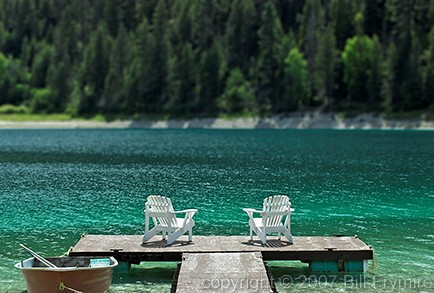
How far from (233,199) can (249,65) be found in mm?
110693

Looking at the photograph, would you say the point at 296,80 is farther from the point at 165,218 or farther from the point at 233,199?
the point at 165,218

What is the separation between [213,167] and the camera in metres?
49.1

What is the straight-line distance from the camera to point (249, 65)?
14038 centimetres

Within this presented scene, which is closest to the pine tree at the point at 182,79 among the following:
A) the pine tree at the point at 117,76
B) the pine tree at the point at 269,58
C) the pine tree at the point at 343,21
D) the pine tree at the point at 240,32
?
the pine tree at the point at 240,32

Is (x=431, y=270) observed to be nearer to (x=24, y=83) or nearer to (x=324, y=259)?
(x=324, y=259)

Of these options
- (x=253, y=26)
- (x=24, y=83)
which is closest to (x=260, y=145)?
(x=253, y=26)

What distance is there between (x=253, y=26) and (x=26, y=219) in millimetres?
121945

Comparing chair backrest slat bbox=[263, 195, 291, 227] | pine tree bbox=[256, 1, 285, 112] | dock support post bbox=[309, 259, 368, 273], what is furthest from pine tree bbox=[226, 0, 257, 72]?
dock support post bbox=[309, 259, 368, 273]

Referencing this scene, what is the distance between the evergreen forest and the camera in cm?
11812

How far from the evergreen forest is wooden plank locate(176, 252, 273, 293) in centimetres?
9863

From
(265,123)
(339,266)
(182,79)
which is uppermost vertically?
(182,79)

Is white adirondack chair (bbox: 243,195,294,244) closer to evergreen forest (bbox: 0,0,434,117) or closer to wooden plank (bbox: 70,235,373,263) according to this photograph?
wooden plank (bbox: 70,235,373,263)

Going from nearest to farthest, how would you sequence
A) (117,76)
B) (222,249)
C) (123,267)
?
(222,249) < (123,267) < (117,76)

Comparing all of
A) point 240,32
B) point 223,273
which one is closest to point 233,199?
point 223,273
